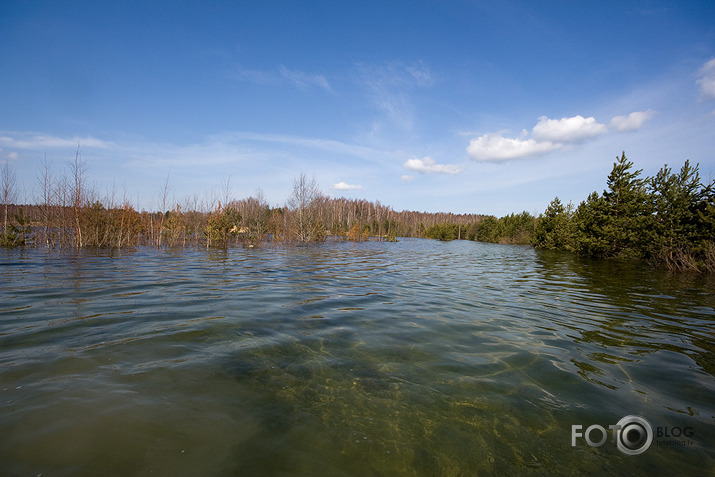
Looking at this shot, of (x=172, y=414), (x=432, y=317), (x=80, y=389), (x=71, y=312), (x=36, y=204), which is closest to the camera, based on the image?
(x=172, y=414)

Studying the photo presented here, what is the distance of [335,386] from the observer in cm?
285

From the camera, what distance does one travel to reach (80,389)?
2535 millimetres

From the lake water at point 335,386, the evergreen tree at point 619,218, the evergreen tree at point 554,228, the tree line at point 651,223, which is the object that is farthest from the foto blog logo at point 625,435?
the evergreen tree at point 554,228

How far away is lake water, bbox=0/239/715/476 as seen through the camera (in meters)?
1.94

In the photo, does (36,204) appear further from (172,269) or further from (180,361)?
(180,361)

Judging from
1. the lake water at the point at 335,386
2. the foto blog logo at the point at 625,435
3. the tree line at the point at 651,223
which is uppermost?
the tree line at the point at 651,223

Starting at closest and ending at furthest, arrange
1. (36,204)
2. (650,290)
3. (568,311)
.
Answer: (568,311) → (650,290) → (36,204)

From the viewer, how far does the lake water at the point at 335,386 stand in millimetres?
1941

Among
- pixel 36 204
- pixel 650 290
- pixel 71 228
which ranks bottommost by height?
pixel 650 290

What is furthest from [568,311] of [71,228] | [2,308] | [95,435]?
[71,228]

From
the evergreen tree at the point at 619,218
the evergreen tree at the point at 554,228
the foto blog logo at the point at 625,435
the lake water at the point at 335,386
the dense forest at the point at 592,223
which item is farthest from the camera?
the evergreen tree at the point at 554,228

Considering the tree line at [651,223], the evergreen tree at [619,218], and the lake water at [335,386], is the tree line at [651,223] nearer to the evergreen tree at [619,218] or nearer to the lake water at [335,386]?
the evergreen tree at [619,218]

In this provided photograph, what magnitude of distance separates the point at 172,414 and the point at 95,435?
447 millimetres

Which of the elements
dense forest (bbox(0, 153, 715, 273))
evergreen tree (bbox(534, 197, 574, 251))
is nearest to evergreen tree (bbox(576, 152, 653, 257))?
dense forest (bbox(0, 153, 715, 273))
